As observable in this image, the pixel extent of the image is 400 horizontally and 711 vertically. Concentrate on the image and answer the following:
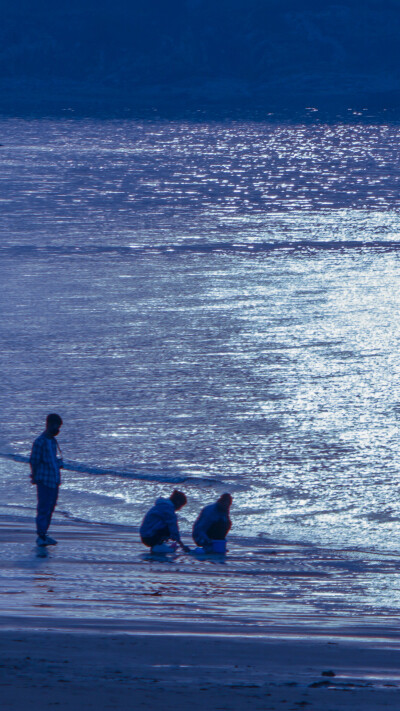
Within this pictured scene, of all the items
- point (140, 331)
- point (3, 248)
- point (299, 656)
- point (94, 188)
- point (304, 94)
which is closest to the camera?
point (299, 656)

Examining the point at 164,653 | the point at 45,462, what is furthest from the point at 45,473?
the point at 164,653

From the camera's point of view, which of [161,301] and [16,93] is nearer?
[161,301]

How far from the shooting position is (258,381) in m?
14.9

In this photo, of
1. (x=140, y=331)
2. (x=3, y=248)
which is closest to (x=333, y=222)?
(x=3, y=248)

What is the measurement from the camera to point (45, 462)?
7.82m

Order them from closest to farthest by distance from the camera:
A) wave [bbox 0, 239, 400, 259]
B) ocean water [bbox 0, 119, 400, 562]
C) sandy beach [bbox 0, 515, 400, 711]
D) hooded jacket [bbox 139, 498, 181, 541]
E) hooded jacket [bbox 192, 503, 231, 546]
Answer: sandy beach [bbox 0, 515, 400, 711] → hooded jacket [bbox 139, 498, 181, 541] → hooded jacket [bbox 192, 503, 231, 546] → ocean water [bbox 0, 119, 400, 562] → wave [bbox 0, 239, 400, 259]

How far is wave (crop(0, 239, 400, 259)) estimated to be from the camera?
26109 mm

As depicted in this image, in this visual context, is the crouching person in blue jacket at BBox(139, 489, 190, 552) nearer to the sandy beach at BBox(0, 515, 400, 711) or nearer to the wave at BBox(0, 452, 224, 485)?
the sandy beach at BBox(0, 515, 400, 711)

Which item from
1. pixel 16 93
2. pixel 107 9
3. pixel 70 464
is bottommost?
pixel 70 464

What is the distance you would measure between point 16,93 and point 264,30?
18.0m

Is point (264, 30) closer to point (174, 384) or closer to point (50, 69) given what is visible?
point (50, 69)

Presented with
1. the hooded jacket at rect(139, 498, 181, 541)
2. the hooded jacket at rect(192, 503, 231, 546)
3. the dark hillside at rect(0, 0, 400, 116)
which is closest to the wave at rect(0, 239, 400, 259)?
the hooded jacket at rect(192, 503, 231, 546)

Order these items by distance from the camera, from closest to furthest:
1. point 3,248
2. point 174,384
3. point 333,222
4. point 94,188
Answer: point 174,384 → point 3,248 → point 333,222 → point 94,188

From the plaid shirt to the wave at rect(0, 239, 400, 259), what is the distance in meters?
18.1
